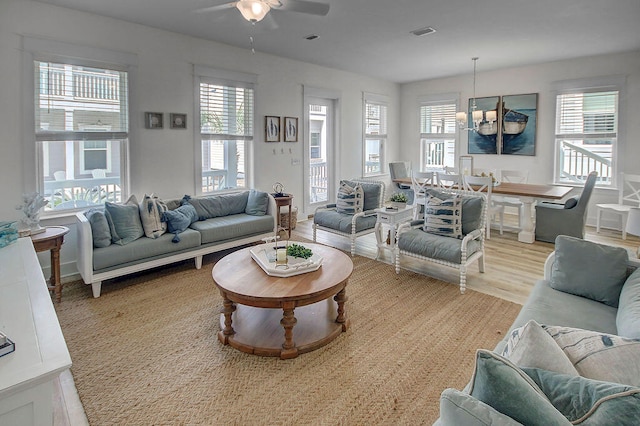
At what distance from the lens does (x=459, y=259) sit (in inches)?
144

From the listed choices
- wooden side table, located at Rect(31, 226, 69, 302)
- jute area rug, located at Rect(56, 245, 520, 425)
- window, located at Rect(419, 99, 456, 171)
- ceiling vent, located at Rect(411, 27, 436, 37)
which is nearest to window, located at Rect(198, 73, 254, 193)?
wooden side table, located at Rect(31, 226, 69, 302)

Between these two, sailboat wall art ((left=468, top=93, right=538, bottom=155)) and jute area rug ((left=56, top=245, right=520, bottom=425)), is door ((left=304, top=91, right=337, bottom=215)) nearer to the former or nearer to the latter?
sailboat wall art ((left=468, top=93, right=538, bottom=155))

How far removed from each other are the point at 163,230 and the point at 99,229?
64 centimetres

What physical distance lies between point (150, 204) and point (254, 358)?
7.59 ft

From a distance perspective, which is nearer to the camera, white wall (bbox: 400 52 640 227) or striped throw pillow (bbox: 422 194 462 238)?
striped throw pillow (bbox: 422 194 462 238)

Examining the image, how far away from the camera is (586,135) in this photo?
21.2 feet

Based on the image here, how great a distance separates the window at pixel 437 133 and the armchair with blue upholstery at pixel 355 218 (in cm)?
381

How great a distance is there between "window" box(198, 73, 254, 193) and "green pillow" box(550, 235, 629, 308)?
172 inches

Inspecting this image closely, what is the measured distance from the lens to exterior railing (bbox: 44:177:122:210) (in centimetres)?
407

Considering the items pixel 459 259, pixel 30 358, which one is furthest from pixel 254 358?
pixel 459 259

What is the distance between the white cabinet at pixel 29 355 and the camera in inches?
41.2

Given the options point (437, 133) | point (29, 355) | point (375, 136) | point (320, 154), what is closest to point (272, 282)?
point (29, 355)

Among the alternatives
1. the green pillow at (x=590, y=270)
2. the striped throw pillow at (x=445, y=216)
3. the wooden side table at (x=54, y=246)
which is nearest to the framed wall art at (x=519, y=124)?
the striped throw pillow at (x=445, y=216)

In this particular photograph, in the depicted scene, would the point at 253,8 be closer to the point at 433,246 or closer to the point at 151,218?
the point at 151,218
